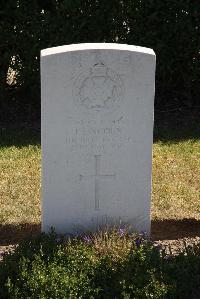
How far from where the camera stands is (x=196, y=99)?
888cm

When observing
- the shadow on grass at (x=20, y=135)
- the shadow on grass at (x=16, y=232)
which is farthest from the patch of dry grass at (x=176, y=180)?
the shadow on grass at (x=20, y=135)

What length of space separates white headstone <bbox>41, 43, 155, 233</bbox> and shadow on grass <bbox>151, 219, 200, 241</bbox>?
0.37 meters

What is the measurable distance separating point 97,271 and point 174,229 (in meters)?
1.45

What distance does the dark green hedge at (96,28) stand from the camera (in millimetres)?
7918

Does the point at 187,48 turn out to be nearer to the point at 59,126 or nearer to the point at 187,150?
the point at 187,150

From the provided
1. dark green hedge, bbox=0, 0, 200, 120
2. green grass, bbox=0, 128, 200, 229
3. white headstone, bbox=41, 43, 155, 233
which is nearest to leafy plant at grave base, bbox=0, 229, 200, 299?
white headstone, bbox=41, 43, 155, 233

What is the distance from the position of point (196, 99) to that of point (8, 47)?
271cm

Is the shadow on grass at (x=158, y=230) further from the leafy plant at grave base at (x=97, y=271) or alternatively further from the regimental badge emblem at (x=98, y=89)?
the regimental badge emblem at (x=98, y=89)

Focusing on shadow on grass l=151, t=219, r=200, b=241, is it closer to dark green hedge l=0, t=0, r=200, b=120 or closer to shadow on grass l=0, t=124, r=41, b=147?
shadow on grass l=0, t=124, r=41, b=147

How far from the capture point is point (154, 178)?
682cm

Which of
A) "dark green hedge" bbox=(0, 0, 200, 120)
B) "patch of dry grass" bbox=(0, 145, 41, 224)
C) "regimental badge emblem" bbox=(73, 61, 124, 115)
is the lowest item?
"patch of dry grass" bbox=(0, 145, 41, 224)

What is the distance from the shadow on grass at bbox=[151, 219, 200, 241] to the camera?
5.62 meters

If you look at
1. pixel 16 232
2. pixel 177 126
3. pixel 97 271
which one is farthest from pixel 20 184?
pixel 177 126

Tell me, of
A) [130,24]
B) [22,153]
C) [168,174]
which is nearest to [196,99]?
[130,24]
